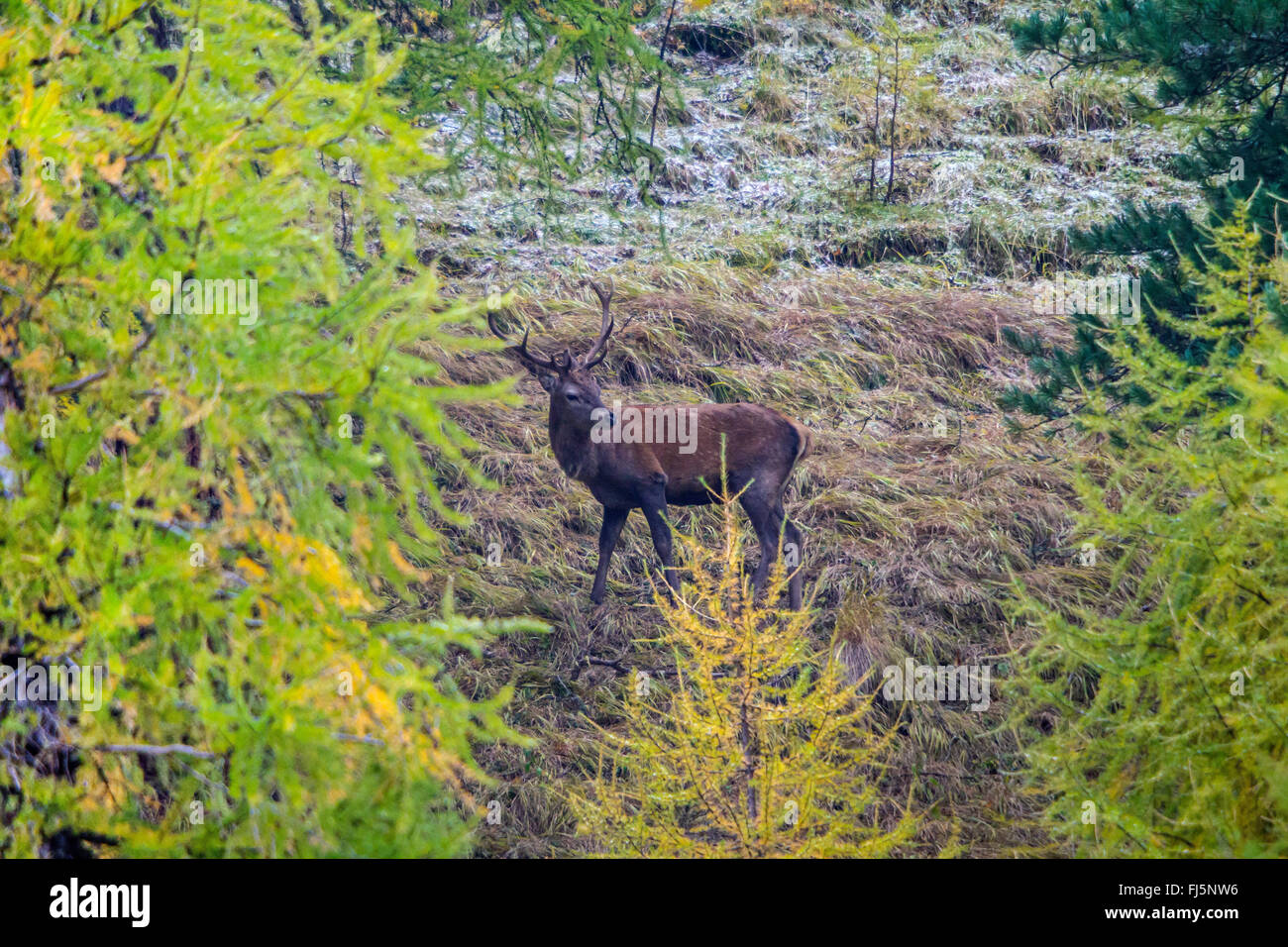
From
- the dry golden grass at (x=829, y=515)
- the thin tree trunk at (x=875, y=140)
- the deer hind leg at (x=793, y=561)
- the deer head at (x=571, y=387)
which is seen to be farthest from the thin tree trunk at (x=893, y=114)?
the deer head at (x=571, y=387)

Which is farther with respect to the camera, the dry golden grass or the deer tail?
the deer tail

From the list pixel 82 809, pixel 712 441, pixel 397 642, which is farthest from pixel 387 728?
pixel 712 441

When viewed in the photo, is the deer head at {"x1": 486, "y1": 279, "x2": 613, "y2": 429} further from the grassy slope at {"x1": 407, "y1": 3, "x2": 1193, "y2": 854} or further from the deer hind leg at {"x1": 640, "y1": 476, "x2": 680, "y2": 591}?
the deer hind leg at {"x1": 640, "y1": 476, "x2": 680, "y2": 591}

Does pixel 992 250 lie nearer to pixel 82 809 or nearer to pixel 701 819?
pixel 701 819

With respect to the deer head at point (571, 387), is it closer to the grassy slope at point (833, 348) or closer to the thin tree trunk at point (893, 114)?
the grassy slope at point (833, 348)

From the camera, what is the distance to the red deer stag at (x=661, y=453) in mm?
6926

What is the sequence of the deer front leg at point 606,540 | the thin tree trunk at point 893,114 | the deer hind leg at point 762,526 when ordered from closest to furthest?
the deer hind leg at point 762,526, the deer front leg at point 606,540, the thin tree trunk at point 893,114

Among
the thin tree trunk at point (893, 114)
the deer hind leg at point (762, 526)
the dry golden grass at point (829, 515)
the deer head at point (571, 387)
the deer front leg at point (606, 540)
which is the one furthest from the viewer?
the thin tree trunk at point (893, 114)

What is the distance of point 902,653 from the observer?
7.09 meters

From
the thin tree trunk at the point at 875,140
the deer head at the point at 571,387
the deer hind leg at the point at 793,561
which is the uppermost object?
the thin tree trunk at the point at 875,140

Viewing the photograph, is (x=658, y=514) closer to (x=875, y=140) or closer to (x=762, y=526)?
(x=762, y=526)

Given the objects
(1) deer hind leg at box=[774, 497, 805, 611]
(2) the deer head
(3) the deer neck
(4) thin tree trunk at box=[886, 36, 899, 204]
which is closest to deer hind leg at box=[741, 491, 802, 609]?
(1) deer hind leg at box=[774, 497, 805, 611]

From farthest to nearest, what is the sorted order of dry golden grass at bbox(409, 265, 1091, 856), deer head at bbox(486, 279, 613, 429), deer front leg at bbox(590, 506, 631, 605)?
deer front leg at bbox(590, 506, 631, 605), deer head at bbox(486, 279, 613, 429), dry golden grass at bbox(409, 265, 1091, 856)

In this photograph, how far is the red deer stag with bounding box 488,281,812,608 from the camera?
22.7ft
